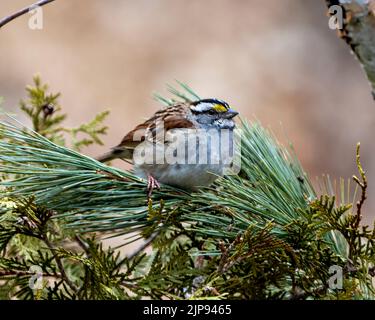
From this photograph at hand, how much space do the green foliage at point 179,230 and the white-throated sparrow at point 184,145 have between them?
0.17m

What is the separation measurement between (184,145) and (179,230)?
0.38 m

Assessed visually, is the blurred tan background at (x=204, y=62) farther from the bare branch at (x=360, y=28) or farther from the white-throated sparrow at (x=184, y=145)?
the bare branch at (x=360, y=28)

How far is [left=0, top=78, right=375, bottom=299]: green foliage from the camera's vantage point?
92 cm

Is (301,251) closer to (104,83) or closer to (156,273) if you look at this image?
(156,273)

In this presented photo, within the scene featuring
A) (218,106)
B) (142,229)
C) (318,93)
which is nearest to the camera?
(142,229)

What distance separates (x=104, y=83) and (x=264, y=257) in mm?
3160

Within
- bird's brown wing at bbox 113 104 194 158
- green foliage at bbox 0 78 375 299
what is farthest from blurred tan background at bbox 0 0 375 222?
green foliage at bbox 0 78 375 299

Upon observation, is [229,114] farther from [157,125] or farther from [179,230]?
[179,230]

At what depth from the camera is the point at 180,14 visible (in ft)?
13.7

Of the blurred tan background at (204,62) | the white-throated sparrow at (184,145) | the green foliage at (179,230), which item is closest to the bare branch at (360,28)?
the green foliage at (179,230)

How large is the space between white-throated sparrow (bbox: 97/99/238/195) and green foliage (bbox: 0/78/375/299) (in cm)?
17

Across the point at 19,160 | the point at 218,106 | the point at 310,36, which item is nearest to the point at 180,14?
the point at 310,36

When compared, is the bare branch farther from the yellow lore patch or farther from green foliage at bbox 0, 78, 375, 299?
the yellow lore patch

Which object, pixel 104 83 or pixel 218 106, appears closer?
pixel 218 106
